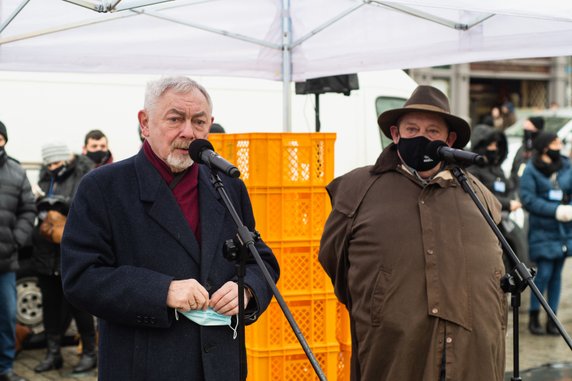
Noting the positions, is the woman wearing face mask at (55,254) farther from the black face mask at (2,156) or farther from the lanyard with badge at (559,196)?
the lanyard with badge at (559,196)

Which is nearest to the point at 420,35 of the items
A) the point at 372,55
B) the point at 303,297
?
the point at 372,55

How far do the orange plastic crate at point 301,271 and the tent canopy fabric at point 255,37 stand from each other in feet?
4.17

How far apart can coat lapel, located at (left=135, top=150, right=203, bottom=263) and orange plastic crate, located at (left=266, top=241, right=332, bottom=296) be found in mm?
1795

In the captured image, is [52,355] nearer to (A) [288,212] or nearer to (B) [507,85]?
(A) [288,212]

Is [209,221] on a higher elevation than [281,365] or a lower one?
higher

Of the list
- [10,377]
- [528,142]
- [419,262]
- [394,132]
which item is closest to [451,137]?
[394,132]

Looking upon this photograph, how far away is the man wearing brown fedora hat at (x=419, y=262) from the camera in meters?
4.03

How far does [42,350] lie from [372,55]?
15.5 feet

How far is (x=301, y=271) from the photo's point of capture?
525cm

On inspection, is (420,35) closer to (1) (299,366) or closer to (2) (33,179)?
(1) (299,366)

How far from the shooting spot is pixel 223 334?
3453 millimetres

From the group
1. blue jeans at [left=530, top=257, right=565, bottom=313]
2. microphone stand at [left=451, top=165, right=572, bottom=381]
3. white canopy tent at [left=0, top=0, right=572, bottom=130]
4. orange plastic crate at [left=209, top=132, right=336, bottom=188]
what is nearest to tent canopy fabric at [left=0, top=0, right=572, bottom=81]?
white canopy tent at [left=0, top=0, right=572, bottom=130]

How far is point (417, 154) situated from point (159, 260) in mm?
1425

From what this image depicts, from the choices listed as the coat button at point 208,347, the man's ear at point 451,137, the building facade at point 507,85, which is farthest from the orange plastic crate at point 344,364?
the building facade at point 507,85
